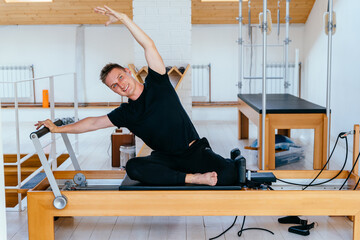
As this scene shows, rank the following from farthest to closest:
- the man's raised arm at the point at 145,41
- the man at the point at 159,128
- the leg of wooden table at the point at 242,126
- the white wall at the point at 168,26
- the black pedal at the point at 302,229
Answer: the leg of wooden table at the point at 242,126 → the white wall at the point at 168,26 → the black pedal at the point at 302,229 → the man at the point at 159,128 → the man's raised arm at the point at 145,41

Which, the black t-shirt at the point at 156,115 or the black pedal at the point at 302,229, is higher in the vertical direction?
the black t-shirt at the point at 156,115

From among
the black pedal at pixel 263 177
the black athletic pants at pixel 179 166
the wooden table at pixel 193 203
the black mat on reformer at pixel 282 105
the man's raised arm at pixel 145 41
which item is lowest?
the wooden table at pixel 193 203

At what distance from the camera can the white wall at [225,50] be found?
737 cm

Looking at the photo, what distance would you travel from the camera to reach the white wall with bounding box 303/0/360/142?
5.00 meters

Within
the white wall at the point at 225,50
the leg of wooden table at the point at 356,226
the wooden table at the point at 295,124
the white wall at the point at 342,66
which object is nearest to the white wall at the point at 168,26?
the wooden table at the point at 295,124

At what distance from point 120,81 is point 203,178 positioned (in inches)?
24.8

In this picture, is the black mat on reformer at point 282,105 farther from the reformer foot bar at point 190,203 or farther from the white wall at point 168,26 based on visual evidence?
the reformer foot bar at point 190,203

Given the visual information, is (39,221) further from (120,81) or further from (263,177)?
(263,177)

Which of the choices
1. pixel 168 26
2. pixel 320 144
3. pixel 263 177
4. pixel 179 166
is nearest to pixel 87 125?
pixel 179 166

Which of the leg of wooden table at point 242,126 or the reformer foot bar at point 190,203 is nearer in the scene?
the reformer foot bar at point 190,203

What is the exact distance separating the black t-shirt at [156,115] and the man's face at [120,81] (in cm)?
9

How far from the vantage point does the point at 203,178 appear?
8.43 ft

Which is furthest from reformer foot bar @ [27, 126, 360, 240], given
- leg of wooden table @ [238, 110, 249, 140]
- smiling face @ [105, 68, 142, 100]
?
leg of wooden table @ [238, 110, 249, 140]

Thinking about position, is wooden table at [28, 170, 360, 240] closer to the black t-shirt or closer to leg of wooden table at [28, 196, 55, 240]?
leg of wooden table at [28, 196, 55, 240]
